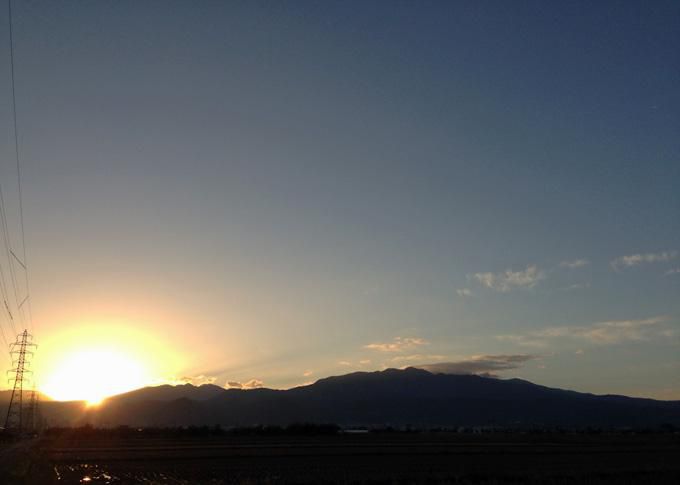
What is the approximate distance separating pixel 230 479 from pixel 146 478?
5.26 m

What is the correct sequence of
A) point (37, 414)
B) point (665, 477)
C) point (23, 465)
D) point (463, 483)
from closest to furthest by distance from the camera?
point (463, 483) → point (665, 477) → point (23, 465) → point (37, 414)

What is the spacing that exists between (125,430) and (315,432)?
121ft

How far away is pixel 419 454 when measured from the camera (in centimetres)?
6462

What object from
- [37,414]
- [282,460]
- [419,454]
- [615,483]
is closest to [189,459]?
[282,460]

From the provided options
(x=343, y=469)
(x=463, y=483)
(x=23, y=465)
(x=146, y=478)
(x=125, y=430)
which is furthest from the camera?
(x=125, y=430)

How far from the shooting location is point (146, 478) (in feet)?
137

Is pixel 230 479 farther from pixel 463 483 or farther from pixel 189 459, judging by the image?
pixel 189 459

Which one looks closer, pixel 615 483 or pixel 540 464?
pixel 615 483

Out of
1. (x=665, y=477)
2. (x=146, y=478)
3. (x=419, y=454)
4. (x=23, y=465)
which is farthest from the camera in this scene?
(x=419, y=454)

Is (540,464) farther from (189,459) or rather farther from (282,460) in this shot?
(189,459)

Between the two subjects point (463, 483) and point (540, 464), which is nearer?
point (463, 483)

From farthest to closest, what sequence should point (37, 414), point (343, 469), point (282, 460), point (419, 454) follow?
point (37, 414)
point (419, 454)
point (282, 460)
point (343, 469)

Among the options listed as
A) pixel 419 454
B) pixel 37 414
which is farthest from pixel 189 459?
pixel 37 414

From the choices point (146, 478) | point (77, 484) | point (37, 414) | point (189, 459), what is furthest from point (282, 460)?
point (37, 414)
